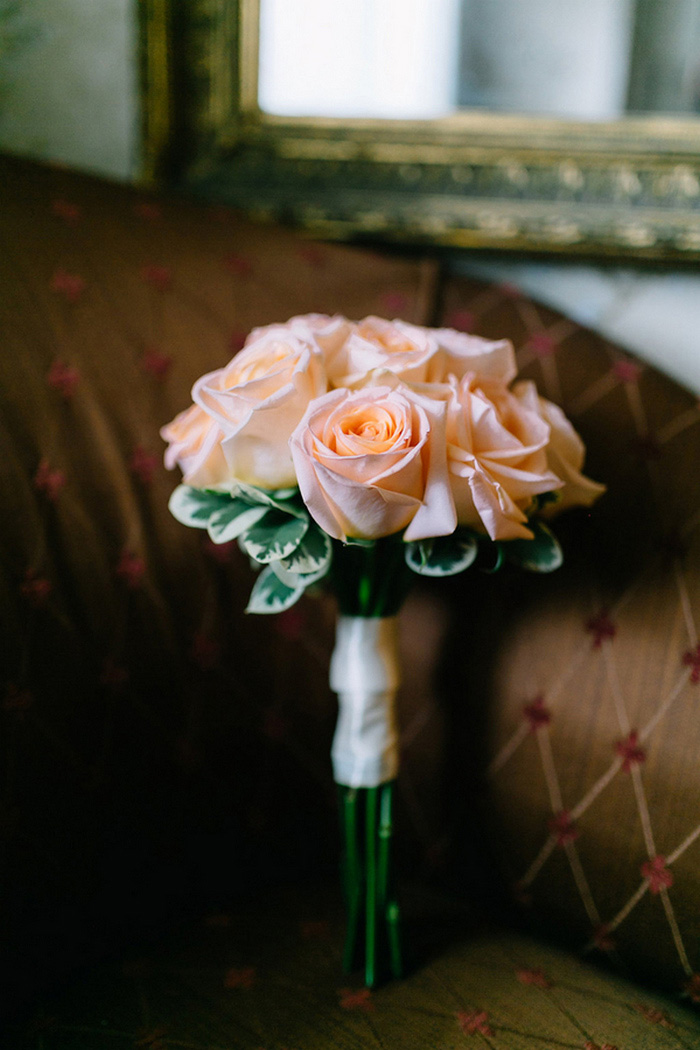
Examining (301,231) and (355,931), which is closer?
(355,931)

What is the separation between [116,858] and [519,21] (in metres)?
1.02

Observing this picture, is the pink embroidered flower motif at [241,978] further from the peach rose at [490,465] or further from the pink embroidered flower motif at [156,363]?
the pink embroidered flower motif at [156,363]

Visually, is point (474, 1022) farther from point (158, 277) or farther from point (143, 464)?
point (158, 277)

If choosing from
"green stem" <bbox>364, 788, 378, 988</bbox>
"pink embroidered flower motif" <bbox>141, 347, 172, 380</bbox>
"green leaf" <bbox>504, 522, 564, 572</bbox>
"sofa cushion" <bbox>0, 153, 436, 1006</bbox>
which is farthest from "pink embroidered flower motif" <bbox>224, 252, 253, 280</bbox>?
"green stem" <bbox>364, 788, 378, 988</bbox>

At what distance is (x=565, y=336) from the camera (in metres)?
0.77

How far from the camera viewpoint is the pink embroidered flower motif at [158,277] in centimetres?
74

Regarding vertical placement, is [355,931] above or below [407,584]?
below

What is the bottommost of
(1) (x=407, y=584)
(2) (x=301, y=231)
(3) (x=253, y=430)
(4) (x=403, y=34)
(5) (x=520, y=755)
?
(5) (x=520, y=755)

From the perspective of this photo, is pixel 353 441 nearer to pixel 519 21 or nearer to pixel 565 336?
pixel 565 336

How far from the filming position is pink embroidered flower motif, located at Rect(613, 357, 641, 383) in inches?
28.4

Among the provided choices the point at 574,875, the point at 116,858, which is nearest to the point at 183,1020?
the point at 116,858

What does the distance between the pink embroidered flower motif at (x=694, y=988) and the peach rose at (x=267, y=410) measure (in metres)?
0.52

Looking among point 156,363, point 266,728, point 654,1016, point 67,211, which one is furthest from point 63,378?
point 654,1016

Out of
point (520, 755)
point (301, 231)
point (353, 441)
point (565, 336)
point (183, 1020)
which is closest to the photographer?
point (353, 441)
